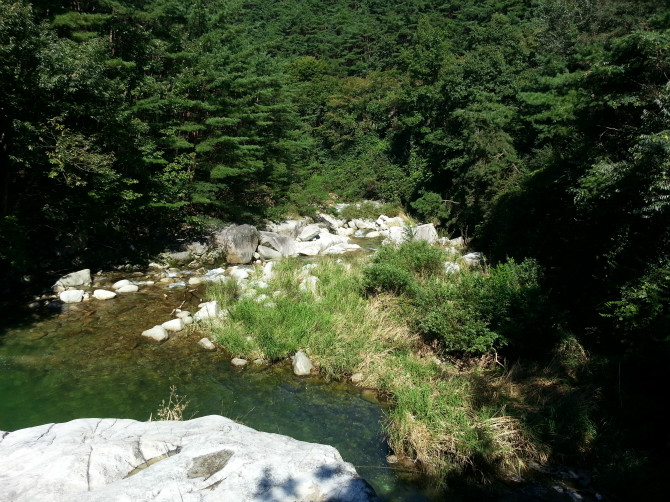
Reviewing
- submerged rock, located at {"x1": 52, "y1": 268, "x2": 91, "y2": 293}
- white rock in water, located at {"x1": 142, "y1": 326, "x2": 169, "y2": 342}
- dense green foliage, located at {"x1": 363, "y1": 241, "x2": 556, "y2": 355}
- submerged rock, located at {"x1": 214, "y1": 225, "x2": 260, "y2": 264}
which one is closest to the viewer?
dense green foliage, located at {"x1": 363, "y1": 241, "x2": 556, "y2": 355}

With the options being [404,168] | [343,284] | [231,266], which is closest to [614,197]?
[343,284]

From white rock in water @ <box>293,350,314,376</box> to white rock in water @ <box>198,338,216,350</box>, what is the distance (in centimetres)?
187

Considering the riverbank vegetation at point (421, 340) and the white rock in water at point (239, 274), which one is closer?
the riverbank vegetation at point (421, 340)

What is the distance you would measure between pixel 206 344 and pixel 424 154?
22356 millimetres

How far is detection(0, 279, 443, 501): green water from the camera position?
18.4ft

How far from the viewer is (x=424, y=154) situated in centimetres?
2703

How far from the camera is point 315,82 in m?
39.3

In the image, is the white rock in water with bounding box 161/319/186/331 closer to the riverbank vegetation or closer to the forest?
the riverbank vegetation

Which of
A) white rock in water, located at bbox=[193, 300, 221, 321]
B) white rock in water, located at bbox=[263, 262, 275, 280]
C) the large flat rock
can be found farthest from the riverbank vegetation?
the large flat rock

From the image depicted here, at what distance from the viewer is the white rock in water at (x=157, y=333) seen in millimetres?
8461

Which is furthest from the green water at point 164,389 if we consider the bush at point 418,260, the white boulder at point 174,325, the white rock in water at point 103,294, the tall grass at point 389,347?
the bush at point 418,260

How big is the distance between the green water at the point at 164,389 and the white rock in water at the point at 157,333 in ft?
0.43

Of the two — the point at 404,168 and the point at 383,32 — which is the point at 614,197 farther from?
the point at 383,32

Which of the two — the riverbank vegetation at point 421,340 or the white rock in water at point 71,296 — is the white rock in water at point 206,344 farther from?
the white rock in water at point 71,296
